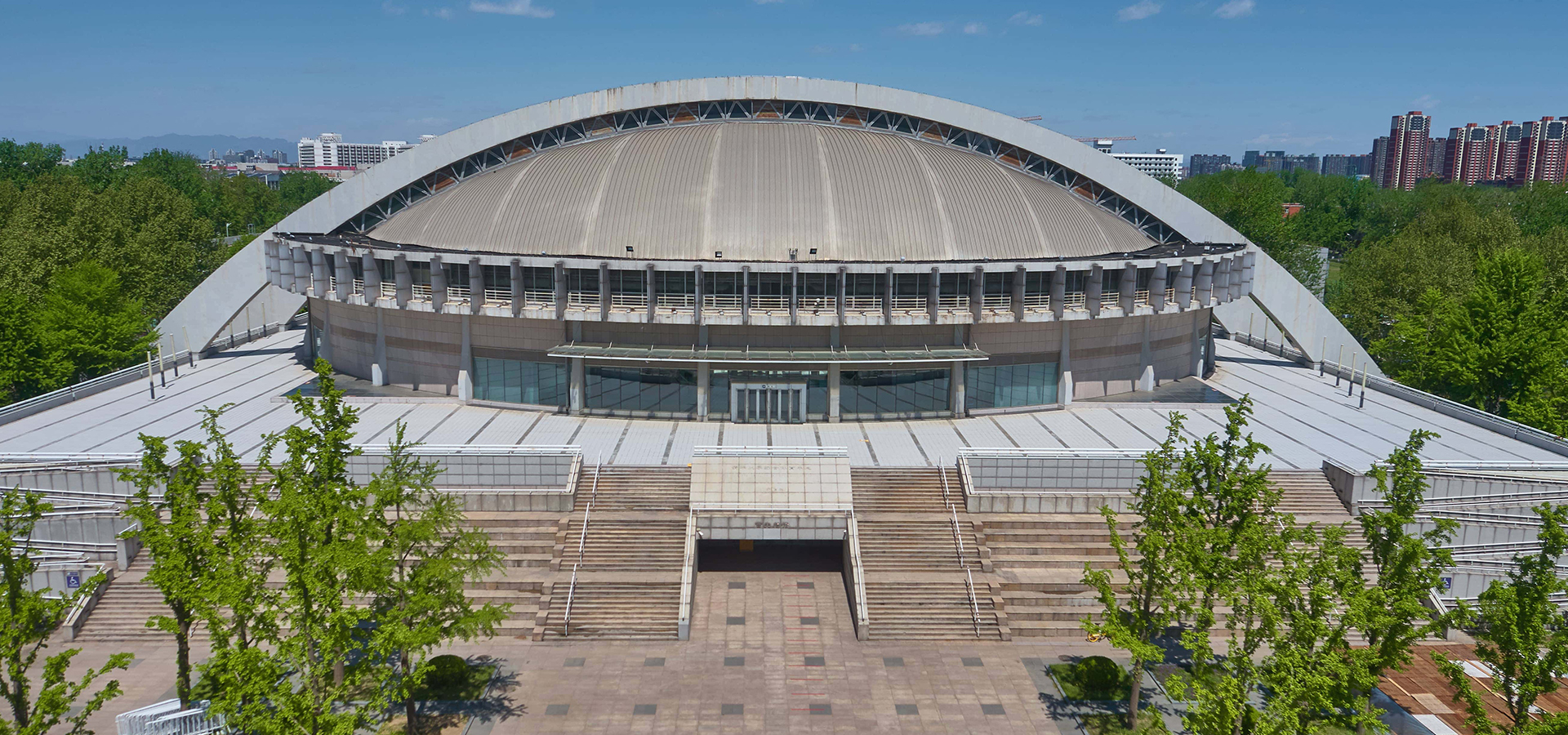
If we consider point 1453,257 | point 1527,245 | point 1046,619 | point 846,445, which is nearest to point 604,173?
point 846,445

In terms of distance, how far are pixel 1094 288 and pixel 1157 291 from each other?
13.3 feet

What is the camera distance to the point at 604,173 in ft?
169

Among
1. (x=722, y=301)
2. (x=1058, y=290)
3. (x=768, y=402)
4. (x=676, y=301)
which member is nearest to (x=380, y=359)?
(x=676, y=301)

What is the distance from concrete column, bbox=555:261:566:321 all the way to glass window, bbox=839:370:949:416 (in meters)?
14.0

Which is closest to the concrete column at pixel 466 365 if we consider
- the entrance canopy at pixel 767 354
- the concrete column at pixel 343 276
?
the entrance canopy at pixel 767 354

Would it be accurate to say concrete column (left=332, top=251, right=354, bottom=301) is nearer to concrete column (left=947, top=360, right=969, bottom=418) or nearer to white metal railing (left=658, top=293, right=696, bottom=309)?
white metal railing (left=658, top=293, right=696, bottom=309)

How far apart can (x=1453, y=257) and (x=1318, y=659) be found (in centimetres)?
6272

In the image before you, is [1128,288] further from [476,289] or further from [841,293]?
[476,289]

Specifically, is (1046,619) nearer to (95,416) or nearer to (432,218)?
(432,218)

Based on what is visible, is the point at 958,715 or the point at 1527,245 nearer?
the point at 958,715

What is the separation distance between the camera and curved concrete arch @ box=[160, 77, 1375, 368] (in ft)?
191

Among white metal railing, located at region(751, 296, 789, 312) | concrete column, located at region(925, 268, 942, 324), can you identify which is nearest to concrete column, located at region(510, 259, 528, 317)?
white metal railing, located at region(751, 296, 789, 312)

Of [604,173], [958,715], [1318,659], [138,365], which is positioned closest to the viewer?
[1318,659]

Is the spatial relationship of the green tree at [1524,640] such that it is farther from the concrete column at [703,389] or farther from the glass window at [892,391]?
the concrete column at [703,389]
